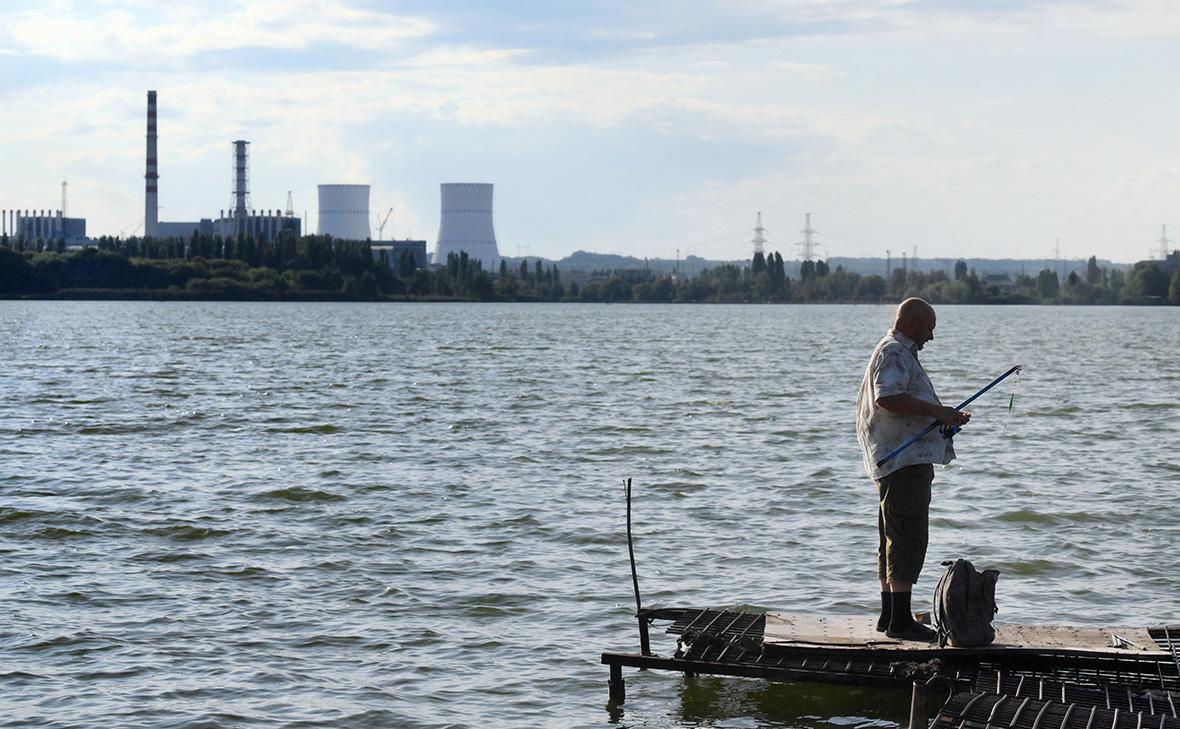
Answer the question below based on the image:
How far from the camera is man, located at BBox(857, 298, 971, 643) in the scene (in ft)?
35.4

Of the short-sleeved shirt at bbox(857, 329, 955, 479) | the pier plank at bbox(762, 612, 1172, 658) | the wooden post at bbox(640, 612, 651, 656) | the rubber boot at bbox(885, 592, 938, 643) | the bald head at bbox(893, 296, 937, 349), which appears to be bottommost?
the wooden post at bbox(640, 612, 651, 656)

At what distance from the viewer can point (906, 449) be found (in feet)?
35.7

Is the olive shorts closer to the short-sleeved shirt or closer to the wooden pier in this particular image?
the short-sleeved shirt

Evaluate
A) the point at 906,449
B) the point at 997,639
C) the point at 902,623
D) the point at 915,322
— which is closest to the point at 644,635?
the point at 902,623

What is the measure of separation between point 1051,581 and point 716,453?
1269cm

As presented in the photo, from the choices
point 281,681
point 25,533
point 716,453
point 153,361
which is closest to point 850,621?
point 281,681

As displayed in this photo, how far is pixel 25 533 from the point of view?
1817cm

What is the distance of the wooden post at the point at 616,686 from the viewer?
11.3m

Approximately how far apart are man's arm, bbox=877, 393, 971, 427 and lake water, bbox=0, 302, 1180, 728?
6.77 ft

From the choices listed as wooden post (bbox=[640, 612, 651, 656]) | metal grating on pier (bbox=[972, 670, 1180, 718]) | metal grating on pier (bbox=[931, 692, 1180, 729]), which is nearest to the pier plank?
metal grating on pier (bbox=[972, 670, 1180, 718])

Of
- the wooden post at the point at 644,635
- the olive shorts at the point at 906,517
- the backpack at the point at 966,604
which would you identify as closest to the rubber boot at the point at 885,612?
the olive shorts at the point at 906,517

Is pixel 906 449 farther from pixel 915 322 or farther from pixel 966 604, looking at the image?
pixel 966 604

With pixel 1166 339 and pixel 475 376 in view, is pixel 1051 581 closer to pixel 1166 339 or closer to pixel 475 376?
pixel 475 376

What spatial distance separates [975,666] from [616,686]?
250 centimetres
